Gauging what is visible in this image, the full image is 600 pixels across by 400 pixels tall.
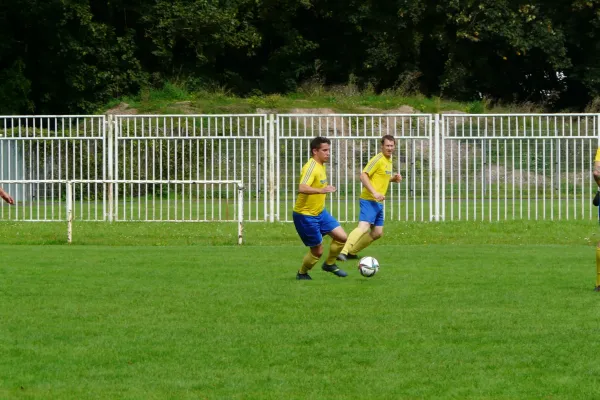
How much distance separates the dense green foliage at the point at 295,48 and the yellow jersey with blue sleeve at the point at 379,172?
30704 millimetres

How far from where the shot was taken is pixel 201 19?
5000 centimetres

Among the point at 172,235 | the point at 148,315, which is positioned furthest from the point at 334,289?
the point at 172,235

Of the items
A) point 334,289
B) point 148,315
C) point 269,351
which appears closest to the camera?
point 269,351

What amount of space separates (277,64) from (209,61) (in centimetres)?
352

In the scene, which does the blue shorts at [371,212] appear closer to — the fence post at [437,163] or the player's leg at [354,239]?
the player's leg at [354,239]

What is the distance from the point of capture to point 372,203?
1750 centimetres

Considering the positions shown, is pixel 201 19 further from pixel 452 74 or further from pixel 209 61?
pixel 452 74

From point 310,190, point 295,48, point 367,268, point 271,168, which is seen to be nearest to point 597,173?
point 367,268

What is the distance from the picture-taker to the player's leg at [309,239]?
47.8ft

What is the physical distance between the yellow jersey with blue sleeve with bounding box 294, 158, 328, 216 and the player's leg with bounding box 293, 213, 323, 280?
0.09 m

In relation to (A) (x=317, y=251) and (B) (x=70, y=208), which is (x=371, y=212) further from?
(B) (x=70, y=208)

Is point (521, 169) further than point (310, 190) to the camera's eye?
Yes

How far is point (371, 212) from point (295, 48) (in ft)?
124

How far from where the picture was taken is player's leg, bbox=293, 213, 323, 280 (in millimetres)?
14562
